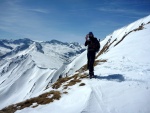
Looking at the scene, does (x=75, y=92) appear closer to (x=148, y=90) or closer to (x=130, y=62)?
(x=148, y=90)

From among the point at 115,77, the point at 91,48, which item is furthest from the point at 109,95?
the point at 91,48

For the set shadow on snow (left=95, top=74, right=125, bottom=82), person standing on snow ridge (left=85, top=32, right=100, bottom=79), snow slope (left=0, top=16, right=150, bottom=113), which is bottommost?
snow slope (left=0, top=16, right=150, bottom=113)

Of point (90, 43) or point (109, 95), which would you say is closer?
point (109, 95)

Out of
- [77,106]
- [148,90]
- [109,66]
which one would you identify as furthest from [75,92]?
[109,66]

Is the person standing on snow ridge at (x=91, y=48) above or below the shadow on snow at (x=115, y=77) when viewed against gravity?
above

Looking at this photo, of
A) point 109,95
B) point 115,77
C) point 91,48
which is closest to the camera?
point 109,95

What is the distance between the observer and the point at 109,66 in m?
20.9

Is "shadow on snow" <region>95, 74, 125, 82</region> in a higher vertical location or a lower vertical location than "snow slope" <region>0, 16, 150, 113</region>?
higher

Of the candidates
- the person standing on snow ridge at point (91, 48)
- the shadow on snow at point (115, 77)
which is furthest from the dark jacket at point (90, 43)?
the shadow on snow at point (115, 77)

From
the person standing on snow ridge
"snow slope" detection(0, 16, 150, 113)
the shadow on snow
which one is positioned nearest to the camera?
"snow slope" detection(0, 16, 150, 113)

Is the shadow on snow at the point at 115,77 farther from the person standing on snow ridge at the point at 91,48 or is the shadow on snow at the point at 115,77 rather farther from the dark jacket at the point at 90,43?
the dark jacket at the point at 90,43

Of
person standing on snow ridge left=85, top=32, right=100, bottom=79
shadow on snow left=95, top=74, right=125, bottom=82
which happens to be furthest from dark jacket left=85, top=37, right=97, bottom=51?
shadow on snow left=95, top=74, right=125, bottom=82

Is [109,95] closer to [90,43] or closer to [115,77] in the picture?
[115,77]

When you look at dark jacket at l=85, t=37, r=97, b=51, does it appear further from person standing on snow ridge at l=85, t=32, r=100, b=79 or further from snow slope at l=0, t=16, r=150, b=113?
snow slope at l=0, t=16, r=150, b=113
